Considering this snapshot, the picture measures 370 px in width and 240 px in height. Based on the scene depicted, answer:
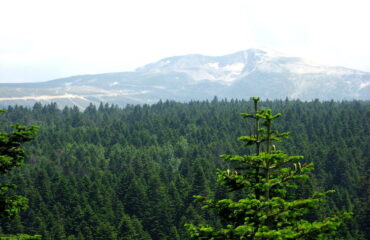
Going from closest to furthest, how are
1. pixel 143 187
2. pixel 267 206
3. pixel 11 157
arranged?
1. pixel 267 206
2. pixel 11 157
3. pixel 143 187

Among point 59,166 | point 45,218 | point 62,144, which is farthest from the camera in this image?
point 62,144

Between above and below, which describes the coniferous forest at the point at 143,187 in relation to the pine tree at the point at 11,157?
below

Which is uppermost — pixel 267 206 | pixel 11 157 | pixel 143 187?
pixel 11 157

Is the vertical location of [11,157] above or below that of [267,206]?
above

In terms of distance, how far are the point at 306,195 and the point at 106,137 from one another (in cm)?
12799

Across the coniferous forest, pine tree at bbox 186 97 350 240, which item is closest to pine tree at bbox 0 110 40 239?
pine tree at bbox 186 97 350 240

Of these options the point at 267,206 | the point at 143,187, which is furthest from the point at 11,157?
the point at 143,187

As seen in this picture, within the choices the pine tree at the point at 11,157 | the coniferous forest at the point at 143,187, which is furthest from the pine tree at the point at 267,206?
the coniferous forest at the point at 143,187

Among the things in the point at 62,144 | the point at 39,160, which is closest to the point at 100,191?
the point at 39,160

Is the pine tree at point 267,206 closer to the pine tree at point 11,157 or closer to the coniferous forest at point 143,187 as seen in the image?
the pine tree at point 11,157

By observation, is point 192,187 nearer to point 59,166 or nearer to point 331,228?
point 59,166

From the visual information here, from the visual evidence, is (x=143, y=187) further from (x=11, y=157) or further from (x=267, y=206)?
(x=267, y=206)

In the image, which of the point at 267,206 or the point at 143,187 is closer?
the point at 267,206

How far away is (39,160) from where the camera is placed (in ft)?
527
